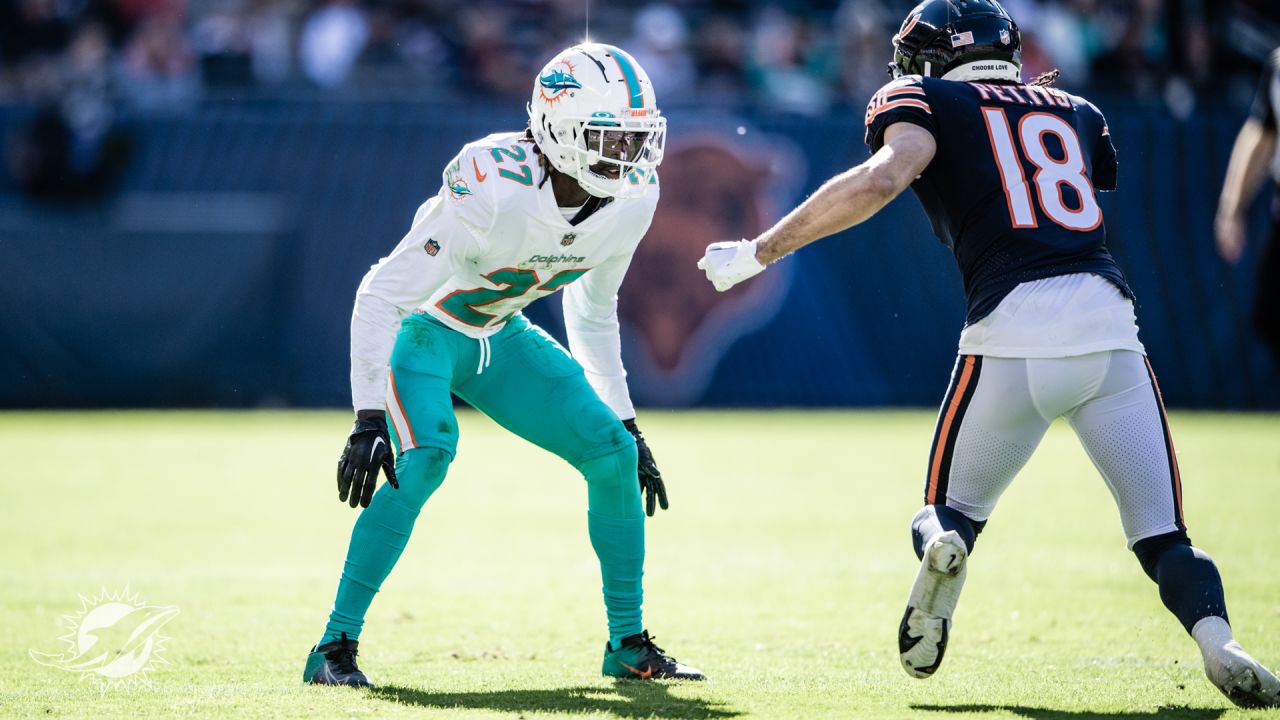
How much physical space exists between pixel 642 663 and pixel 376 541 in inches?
36.1

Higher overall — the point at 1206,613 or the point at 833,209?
the point at 833,209

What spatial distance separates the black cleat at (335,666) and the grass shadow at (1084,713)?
1.61 meters

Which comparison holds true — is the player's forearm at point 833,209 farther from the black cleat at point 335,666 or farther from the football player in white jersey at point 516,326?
the black cleat at point 335,666

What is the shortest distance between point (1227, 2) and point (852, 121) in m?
4.13

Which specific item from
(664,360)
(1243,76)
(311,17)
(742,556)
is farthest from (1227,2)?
(742,556)

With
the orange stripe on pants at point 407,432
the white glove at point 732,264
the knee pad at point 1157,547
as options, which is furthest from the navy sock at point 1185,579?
the orange stripe on pants at point 407,432

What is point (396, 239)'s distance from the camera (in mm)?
13570

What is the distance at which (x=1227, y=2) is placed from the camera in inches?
568

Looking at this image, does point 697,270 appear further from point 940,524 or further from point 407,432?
point 940,524

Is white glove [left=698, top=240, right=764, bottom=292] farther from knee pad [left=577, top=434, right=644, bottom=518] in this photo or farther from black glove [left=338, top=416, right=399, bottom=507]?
black glove [left=338, top=416, right=399, bottom=507]

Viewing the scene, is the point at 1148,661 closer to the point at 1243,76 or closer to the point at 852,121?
the point at 852,121

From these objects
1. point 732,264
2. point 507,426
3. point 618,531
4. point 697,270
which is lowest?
point 697,270

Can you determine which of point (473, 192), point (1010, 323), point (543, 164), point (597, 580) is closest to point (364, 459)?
point (473, 192)


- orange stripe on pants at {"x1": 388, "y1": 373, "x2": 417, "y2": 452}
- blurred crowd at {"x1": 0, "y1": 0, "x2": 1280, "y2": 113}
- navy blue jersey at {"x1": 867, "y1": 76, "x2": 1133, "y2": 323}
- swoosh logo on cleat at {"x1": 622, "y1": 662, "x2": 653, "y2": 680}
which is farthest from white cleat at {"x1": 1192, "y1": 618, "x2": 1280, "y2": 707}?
blurred crowd at {"x1": 0, "y1": 0, "x2": 1280, "y2": 113}
